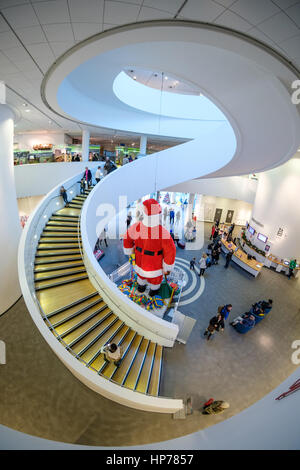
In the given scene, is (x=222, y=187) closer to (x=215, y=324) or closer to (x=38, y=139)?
(x=215, y=324)

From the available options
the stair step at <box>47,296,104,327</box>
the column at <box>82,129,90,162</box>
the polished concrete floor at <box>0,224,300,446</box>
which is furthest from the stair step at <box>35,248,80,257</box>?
the column at <box>82,129,90,162</box>

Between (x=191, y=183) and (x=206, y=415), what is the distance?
15341mm

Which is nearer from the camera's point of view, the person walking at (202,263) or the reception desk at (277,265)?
the person walking at (202,263)

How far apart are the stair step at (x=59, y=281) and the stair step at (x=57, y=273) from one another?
0.12 m

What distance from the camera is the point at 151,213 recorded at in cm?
553

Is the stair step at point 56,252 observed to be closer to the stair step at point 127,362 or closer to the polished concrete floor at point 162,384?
the polished concrete floor at point 162,384

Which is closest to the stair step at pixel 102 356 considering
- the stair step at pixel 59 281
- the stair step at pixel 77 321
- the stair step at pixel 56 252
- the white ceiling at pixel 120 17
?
the stair step at pixel 77 321

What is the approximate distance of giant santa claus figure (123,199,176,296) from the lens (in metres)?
5.60

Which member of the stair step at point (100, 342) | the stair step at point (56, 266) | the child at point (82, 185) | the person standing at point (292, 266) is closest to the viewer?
the stair step at point (100, 342)

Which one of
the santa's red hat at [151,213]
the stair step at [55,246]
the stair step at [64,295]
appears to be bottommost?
the stair step at [64,295]

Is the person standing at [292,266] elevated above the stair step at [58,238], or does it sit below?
below

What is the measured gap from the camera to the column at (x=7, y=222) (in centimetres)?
662

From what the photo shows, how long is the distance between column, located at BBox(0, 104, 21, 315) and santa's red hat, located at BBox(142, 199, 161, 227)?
198 inches

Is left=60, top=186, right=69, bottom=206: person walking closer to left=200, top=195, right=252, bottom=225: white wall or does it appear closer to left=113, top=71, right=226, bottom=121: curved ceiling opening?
left=113, top=71, right=226, bottom=121: curved ceiling opening
